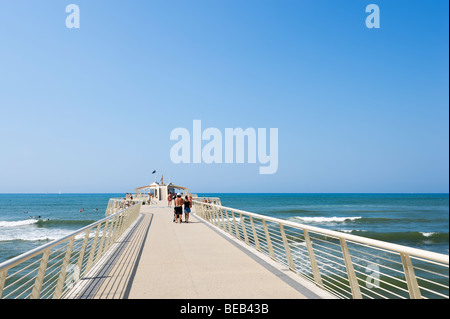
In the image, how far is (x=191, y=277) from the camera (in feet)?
17.6

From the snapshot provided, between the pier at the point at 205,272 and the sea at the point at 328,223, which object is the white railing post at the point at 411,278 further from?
the sea at the point at 328,223

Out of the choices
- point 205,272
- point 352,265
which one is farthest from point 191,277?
point 352,265

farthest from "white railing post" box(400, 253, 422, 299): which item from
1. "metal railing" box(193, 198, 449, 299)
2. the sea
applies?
the sea

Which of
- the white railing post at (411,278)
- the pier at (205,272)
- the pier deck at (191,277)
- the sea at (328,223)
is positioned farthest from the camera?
the sea at (328,223)

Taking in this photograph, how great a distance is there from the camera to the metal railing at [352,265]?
2.85 meters

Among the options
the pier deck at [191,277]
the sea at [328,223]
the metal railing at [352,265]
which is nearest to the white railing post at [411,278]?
the metal railing at [352,265]

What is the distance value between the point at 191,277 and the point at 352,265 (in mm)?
2637

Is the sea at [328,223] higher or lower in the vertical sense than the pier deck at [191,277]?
lower

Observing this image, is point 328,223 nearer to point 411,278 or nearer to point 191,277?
point 191,277

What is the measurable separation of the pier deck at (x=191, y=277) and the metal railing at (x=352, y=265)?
1.37 ft

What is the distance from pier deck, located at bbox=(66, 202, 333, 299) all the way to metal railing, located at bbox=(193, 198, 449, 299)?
42cm
